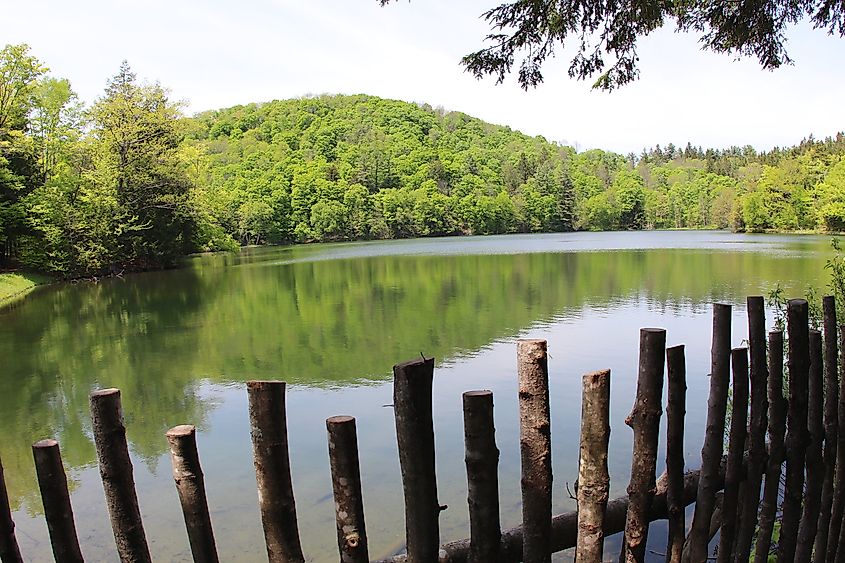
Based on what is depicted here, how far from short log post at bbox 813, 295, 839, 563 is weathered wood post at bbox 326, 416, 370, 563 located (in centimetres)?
204

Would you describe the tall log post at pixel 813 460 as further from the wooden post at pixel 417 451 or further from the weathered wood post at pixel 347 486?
the weathered wood post at pixel 347 486

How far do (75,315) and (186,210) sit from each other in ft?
55.7

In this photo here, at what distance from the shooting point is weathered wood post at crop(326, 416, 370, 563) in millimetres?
1697

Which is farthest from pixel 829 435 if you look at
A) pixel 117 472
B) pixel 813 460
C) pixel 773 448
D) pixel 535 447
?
pixel 117 472

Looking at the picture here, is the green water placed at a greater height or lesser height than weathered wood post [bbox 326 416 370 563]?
lesser

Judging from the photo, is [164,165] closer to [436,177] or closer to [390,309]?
[390,309]

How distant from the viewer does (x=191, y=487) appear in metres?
1.72

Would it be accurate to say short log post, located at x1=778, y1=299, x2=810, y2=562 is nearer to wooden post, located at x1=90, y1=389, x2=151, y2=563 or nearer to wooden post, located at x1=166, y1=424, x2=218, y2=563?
wooden post, located at x1=166, y1=424, x2=218, y2=563

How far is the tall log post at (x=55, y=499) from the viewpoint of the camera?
170cm

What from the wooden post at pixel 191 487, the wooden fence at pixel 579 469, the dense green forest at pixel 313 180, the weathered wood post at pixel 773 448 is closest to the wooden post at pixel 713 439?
the wooden fence at pixel 579 469

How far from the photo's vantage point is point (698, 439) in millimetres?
6988

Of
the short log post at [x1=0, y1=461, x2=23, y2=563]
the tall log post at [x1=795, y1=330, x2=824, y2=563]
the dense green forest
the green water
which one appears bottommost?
the green water

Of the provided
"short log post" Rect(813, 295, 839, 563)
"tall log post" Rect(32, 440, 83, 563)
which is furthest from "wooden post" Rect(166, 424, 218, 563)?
"short log post" Rect(813, 295, 839, 563)

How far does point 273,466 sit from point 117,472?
40 cm
